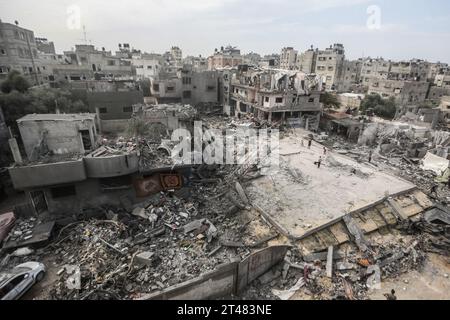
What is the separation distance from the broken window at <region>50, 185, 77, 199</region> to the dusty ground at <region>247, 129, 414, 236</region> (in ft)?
32.5

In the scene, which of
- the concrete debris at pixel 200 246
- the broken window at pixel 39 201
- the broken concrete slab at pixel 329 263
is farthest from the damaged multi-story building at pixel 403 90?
the broken window at pixel 39 201

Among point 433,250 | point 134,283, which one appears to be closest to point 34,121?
point 134,283

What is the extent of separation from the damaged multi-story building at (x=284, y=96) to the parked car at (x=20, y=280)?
26825 mm

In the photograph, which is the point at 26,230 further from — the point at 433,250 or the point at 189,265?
the point at 433,250

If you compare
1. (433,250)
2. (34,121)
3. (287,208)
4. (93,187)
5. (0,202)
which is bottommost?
(0,202)

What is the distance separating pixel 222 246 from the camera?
11.5 meters

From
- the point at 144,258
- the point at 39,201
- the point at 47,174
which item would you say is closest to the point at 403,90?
the point at 144,258

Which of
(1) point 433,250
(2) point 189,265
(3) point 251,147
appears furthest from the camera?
(3) point 251,147

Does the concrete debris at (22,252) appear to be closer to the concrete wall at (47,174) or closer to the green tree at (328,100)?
the concrete wall at (47,174)

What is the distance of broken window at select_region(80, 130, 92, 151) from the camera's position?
15148 mm

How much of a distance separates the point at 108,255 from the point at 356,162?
18370 millimetres

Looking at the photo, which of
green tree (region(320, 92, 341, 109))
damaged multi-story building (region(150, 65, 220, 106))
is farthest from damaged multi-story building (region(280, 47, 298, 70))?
damaged multi-story building (region(150, 65, 220, 106))

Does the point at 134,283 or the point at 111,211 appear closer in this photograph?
the point at 134,283

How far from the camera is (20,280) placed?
9.37m
